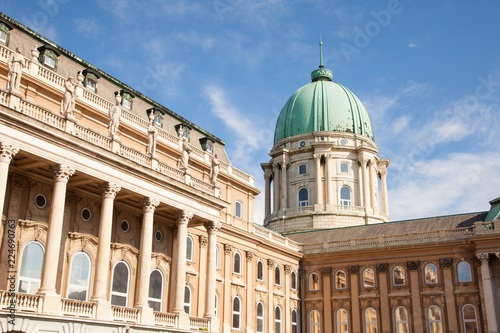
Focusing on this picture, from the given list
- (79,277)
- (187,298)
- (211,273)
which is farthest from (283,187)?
(79,277)

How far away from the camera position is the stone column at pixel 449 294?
1903 inches

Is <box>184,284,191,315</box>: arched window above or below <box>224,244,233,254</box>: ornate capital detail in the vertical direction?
below

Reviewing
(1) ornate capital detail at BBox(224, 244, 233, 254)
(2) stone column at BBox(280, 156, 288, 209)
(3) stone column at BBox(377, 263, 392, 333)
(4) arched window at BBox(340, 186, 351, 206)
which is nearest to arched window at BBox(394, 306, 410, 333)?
(3) stone column at BBox(377, 263, 392, 333)

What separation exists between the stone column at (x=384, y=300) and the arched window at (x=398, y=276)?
770 mm

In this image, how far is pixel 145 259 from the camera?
31.0 meters

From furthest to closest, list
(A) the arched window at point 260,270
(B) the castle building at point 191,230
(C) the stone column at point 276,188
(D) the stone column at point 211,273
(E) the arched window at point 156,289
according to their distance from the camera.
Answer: (C) the stone column at point 276,188 → (A) the arched window at point 260,270 → (E) the arched window at point 156,289 → (D) the stone column at point 211,273 → (B) the castle building at point 191,230

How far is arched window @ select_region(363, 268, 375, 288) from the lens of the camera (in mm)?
52938

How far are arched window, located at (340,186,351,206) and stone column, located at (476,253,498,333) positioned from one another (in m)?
24.7

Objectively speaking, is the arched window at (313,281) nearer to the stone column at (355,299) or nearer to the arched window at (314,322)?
the arched window at (314,322)

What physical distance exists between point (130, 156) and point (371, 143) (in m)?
50.4

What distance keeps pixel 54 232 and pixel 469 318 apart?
37223 mm

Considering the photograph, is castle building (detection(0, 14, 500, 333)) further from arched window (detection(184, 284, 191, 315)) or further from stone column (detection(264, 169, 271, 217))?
stone column (detection(264, 169, 271, 217))

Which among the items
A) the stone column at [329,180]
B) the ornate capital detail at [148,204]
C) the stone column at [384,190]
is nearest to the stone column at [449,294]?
the stone column at [329,180]

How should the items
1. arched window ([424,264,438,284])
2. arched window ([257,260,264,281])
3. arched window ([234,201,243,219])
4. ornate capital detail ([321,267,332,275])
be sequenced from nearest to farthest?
1. arched window ([234,201,243,219])
2. arched window ([257,260,264,281])
3. arched window ([424,264,438,284])
4. ornate capital detail ([321,267,332,275])
